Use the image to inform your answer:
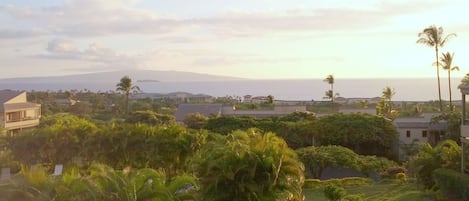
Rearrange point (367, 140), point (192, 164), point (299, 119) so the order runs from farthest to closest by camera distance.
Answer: point (299, 119)
point (367, 140)
point (192, 164)

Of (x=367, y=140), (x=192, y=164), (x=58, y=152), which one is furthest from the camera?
(x=367, y=140)

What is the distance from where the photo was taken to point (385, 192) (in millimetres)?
20344

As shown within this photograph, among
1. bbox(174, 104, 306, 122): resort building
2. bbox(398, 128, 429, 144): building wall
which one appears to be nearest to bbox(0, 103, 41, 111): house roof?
bbox(174, 104, 306, 122): resort building

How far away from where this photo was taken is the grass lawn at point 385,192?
1825 centimetres

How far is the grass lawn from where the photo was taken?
1825cm

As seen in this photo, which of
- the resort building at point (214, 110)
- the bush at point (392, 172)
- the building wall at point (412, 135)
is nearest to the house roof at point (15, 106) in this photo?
the resort building at point (214, 110)

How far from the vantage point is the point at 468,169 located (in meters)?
16.6

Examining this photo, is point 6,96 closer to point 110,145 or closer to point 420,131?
point 110,145

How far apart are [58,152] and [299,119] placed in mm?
17326

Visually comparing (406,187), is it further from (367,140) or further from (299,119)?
(299,119)

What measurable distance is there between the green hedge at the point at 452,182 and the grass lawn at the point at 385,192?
4.60 feet

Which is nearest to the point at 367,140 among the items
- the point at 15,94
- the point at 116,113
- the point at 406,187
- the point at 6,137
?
the point at 406,187

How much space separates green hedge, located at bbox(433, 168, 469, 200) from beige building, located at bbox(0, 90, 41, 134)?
31690mm

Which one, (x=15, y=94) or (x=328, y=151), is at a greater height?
(x=15, y=94)
